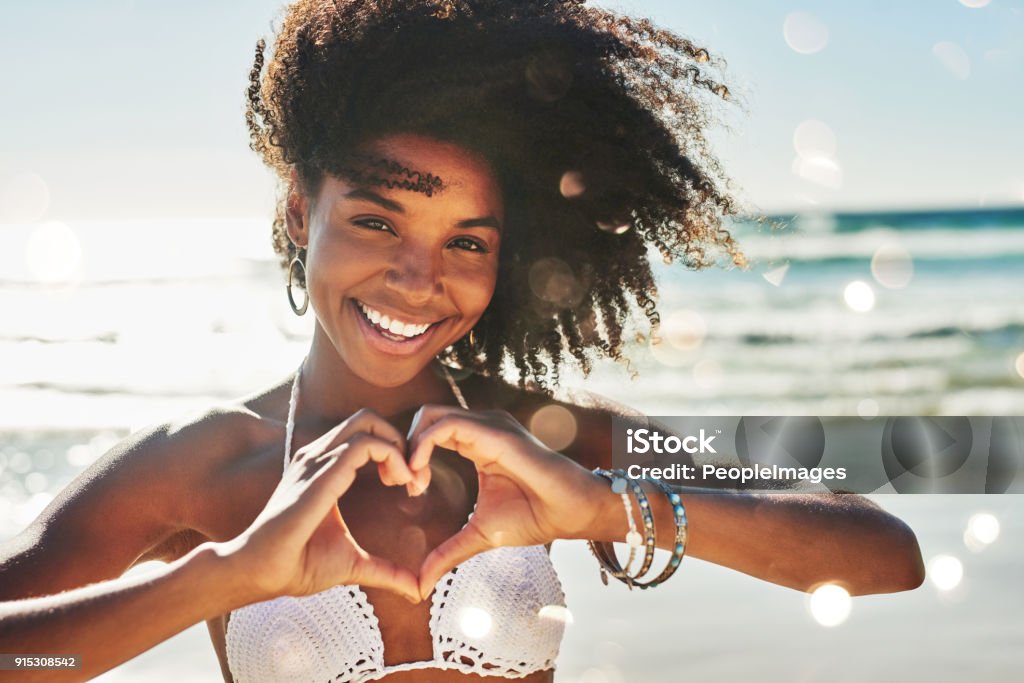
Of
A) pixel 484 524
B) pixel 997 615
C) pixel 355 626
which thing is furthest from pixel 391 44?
pixel 997 615

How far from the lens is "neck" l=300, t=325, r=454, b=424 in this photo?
3.38 m

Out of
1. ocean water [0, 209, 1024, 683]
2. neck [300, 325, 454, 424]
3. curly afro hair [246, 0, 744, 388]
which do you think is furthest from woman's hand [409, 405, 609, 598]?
ocean water [0, 209, 1024, 683]

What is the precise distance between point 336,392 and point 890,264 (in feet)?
47.6

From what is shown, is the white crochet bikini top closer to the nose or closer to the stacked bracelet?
the stacked bracelet

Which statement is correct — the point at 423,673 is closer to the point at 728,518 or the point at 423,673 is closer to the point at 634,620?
the point at 728,518

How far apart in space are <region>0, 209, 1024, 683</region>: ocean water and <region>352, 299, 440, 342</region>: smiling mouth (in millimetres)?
898

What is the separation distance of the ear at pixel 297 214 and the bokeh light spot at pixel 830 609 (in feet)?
10.4

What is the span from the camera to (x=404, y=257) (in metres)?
3.00

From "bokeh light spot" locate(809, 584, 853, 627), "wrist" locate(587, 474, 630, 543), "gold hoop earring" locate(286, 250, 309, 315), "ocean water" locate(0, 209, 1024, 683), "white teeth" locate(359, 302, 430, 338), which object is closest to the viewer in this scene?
"wrist" locate(587, 474, 630, 543)

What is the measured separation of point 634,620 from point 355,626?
266cm

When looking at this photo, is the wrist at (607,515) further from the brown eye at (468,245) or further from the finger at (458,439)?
the brown eye at (468,245)

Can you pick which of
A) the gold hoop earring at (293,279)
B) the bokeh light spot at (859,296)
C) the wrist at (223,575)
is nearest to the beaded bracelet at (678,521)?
the wrist at (223,575)

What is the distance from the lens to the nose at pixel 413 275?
9.77 feet

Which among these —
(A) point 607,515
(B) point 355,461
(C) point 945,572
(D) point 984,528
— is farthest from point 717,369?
(B) point 355,461
